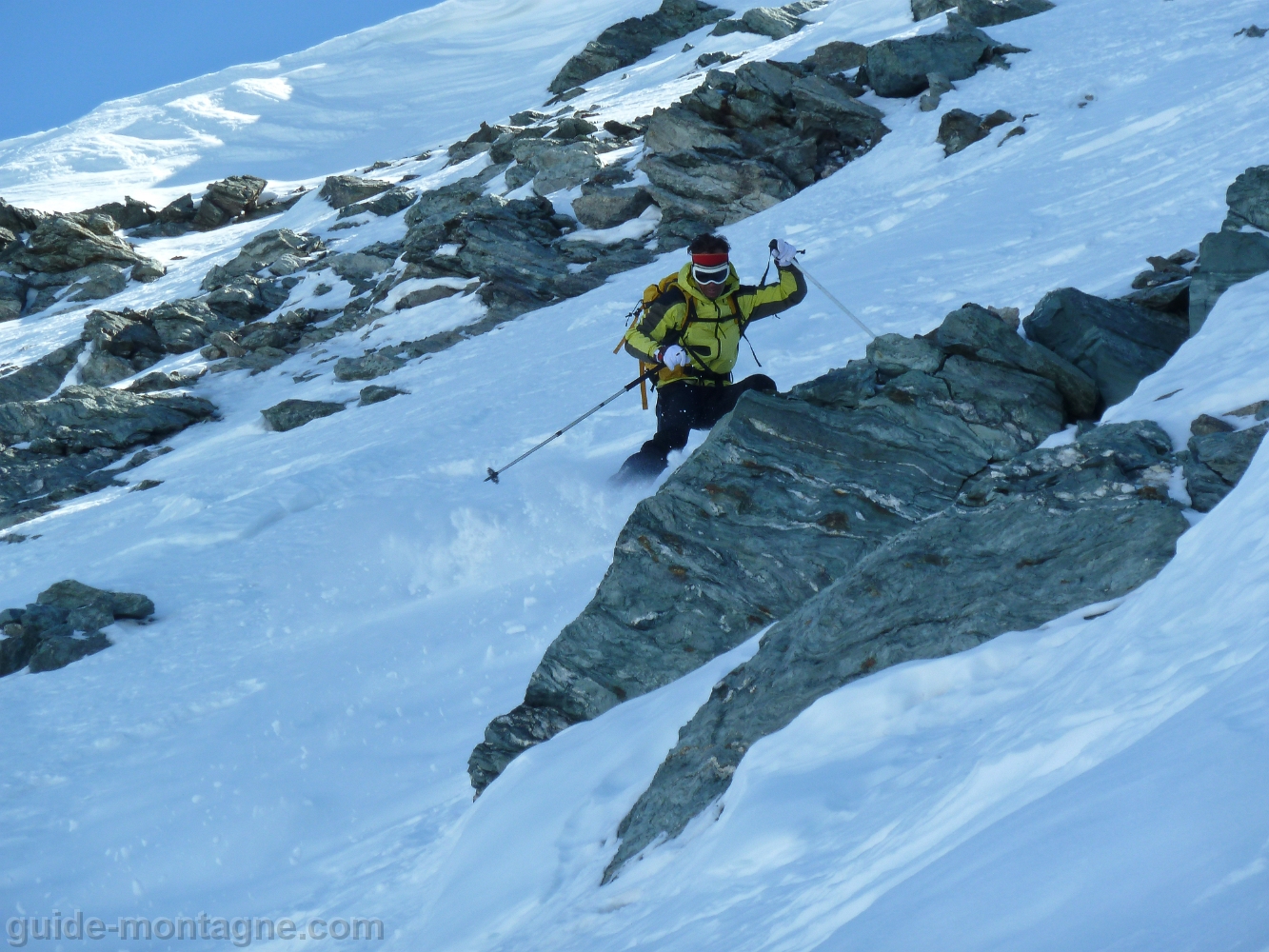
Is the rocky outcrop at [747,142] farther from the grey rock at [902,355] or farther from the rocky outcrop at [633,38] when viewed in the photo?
the rocky outcrop at [633,38]

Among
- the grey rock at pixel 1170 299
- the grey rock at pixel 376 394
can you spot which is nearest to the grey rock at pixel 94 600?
the grey rock at pixel 376 394

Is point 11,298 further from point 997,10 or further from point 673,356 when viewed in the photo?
point 673,356

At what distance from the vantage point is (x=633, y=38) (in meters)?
43.3

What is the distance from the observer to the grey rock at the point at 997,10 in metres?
24.4

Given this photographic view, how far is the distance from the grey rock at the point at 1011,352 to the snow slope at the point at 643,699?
2.89ft

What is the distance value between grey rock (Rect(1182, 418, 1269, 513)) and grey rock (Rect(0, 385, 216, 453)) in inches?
820

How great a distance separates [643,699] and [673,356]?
3525 millimetres

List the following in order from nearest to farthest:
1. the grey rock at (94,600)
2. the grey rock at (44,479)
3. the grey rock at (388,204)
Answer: the grey rock at (94,600) → the grey rock at (44,479) → the grey rock at (388,204)

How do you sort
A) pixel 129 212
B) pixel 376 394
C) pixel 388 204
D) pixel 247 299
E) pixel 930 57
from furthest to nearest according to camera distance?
pixel 129 212, pixel 388 204, pixel 247 299, pixel 930 57, pixel 376 394

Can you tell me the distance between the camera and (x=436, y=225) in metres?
25.5

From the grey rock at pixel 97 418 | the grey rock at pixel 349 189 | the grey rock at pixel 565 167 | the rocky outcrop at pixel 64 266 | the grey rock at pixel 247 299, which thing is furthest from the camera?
the grey rock at pixel 349 189

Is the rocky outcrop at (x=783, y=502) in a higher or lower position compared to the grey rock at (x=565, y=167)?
lower

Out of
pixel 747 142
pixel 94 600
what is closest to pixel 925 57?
pixel 747 142

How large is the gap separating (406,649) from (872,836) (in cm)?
655
